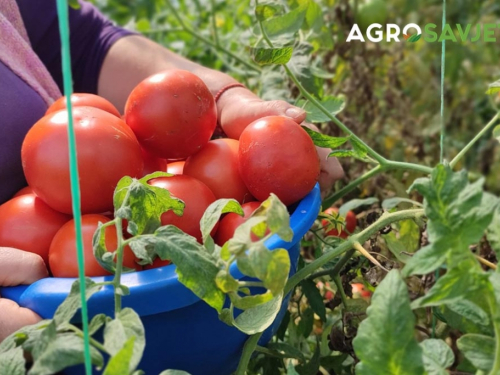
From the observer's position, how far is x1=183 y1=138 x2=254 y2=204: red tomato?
728 mm

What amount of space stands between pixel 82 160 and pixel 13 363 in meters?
0.23

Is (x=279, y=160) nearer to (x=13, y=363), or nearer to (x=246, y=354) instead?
(x=246, y=354)

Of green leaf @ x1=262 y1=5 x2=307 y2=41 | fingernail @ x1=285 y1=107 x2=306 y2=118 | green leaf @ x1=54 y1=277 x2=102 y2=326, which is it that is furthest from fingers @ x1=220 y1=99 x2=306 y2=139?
green leaf @ x1=54 y1=277 x2=102 y2=326

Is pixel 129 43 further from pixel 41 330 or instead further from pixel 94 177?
pixel 41 330

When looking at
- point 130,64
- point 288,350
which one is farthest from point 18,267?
point 130,64

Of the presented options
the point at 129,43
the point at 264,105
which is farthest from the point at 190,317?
the point at 129,43

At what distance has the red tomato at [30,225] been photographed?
0.65 meters

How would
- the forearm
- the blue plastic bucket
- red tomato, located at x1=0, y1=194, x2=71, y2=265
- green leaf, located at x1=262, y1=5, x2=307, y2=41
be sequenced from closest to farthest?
1. the blue plastic bucket
2. red tomato, located at x1=0, y1=194, x2=71, y2=265
3. green leaf, located at x1=262, y1=5, x2=307, y2=41
4. the forearm

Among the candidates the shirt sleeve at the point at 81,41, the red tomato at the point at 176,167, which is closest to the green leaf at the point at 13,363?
the red tomato at the point at 176,167

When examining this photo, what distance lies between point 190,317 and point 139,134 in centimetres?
25

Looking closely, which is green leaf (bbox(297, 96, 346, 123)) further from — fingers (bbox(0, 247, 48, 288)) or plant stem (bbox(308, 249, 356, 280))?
fingers (bbox(0, 247, 48, 288))

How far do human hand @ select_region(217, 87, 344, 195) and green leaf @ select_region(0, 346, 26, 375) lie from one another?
426mm

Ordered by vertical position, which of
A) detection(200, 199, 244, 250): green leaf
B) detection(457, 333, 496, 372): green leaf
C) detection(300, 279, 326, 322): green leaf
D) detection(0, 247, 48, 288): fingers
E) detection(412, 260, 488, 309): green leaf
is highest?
detection(412, 260, 488, 309): green leaf

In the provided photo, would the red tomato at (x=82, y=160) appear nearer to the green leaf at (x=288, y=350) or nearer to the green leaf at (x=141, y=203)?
the green leaf at (x=141, y=203)
